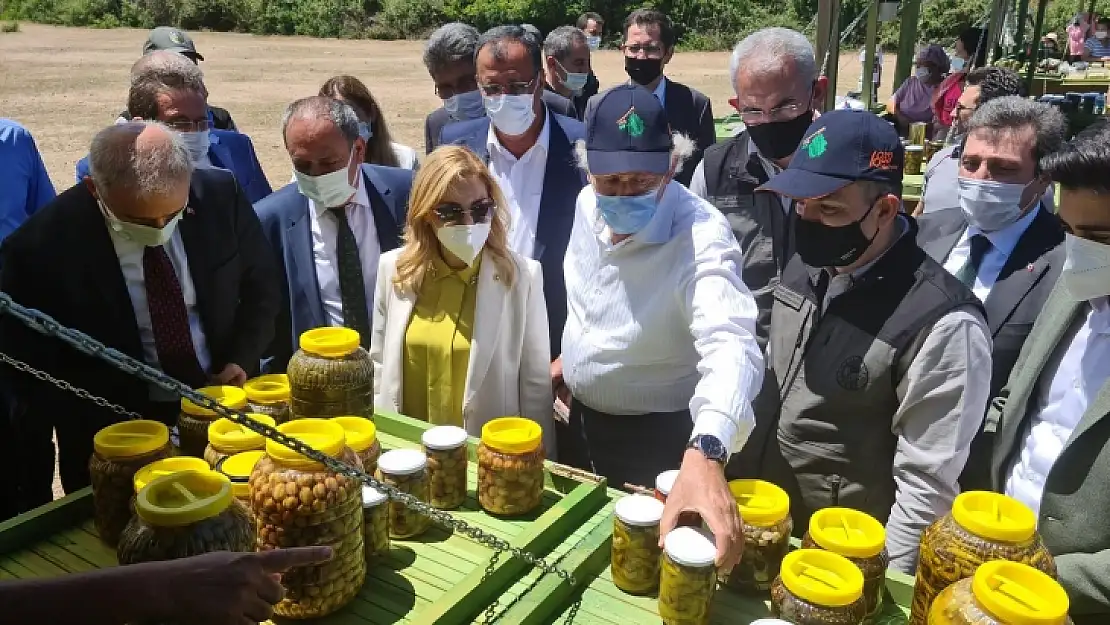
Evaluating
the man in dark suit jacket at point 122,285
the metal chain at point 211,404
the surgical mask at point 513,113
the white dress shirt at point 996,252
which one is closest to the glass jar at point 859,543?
the metal chain at point 211,404

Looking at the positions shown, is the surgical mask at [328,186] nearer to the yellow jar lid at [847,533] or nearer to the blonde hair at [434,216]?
the blonde hair at [434,216]

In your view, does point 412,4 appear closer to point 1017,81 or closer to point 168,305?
point 1017,81

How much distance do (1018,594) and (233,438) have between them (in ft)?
5.21

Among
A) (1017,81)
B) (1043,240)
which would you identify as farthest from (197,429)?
(1017,81)

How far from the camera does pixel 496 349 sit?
9.15 ft

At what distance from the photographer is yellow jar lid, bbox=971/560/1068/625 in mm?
1250

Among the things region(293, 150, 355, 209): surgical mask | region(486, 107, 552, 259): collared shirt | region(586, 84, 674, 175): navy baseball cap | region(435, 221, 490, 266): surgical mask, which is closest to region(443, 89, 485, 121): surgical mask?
region(486, 107, 552, 259): collared shirt

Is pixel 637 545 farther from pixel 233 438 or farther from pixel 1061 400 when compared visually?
pixel 1061 400

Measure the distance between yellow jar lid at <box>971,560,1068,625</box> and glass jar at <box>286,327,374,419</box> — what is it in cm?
153

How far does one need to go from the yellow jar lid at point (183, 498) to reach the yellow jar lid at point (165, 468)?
0.11 metres

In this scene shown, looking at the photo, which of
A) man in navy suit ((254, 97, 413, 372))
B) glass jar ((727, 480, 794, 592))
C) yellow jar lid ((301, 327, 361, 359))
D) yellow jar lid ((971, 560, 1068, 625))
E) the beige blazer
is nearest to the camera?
yellow jar lid ((971, 560, 1068, 625))

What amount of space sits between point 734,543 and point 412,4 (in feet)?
115

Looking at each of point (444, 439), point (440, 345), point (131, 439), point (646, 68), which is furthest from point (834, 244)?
point (646, 68)

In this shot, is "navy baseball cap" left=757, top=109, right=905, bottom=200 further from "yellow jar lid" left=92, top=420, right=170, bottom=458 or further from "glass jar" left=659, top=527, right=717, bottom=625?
"yellow jar lid" left=92, top=420, right=170, bottom=458
